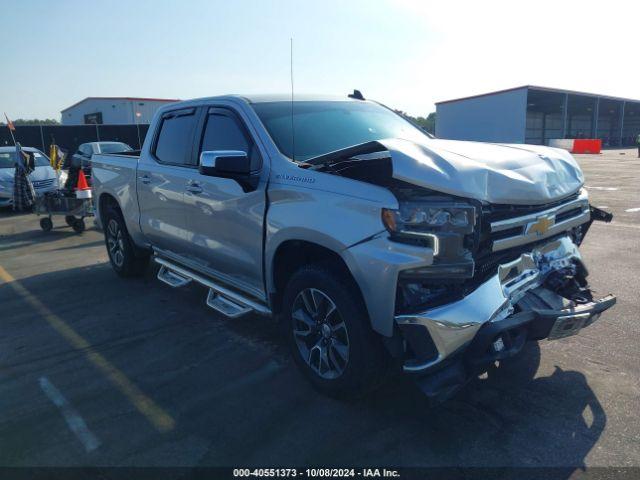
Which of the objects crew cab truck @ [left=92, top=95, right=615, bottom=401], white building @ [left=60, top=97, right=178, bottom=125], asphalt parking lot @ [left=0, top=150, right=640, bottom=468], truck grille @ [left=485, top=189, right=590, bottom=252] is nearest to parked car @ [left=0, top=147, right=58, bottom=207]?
asphalt parking lot @ [left=0, top=150, right=640, bottom=468]

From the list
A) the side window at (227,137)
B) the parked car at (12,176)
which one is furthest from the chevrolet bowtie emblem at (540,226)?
the parked car at (12,176)

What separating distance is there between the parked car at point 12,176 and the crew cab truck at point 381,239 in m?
10.7

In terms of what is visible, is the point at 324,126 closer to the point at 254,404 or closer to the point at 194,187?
the point at 194,187

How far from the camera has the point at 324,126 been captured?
420 centimetres

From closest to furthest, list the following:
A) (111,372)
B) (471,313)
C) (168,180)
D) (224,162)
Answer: (471,313) < (224,162) < (111,372) < (168,180)

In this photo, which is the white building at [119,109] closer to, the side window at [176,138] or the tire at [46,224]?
the tire at [46,224]

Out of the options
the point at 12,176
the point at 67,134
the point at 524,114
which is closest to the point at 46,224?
the point at 12,176

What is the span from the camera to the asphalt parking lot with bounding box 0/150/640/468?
9.52ft

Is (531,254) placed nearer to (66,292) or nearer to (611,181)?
(66,292)

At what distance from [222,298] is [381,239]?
6.52ft

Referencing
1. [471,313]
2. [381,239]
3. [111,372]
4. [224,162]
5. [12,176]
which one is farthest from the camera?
[12,176]

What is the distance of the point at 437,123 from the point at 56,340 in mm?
54344

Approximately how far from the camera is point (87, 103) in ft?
161

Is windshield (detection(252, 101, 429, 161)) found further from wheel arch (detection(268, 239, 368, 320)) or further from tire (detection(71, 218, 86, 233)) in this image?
tire (detection(71, 218, 86, 233))
